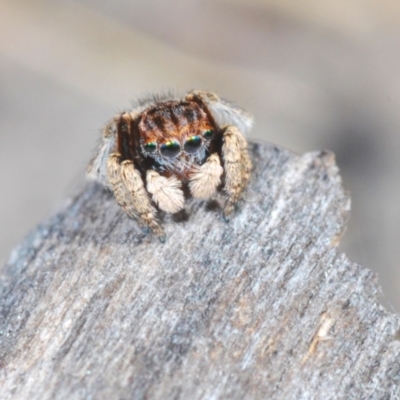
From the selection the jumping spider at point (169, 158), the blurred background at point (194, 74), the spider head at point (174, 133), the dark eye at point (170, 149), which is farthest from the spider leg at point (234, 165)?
the blurred background at point (194, 74)

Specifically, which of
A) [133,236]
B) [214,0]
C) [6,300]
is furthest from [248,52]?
[6,300]

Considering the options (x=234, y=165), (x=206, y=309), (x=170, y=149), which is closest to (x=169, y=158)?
(x=170, y=149)

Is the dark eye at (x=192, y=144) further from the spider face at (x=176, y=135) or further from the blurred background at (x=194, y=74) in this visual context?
the blurred background at (x=194, y=74)

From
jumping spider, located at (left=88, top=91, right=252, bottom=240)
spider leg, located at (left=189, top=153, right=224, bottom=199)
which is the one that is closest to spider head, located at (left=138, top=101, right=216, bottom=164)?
jumping spider, located at (left=88, top=91, right=252, bottom=240)

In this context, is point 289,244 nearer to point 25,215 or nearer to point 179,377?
point 179,377

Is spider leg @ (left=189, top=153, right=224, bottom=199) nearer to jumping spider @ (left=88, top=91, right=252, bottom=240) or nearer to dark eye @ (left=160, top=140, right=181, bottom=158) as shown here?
jumping spider @ (left=88, top=91, right=252, bottom=240)
